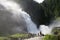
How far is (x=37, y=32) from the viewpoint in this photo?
509 centimetres

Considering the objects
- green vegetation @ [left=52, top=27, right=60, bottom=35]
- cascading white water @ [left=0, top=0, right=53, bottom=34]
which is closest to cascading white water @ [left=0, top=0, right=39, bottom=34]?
cascading white water @ [left=0, top=0, right=53, bottom=34]

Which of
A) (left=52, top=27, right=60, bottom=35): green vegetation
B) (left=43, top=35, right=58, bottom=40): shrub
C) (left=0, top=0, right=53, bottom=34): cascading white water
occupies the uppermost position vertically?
(left=0, top=0, right=53, bottom=34): cascading white water

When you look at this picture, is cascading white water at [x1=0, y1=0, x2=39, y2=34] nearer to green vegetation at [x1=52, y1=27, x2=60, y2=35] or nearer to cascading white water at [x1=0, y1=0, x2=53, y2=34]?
cascading white water at [x1=0, y1=0, x2=53, y2=34]

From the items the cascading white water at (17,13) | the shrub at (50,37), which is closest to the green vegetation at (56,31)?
the shrub at (50,37)

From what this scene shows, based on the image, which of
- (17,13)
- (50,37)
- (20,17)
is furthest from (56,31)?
(17,13)

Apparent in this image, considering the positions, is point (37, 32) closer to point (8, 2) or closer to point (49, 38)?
point (49, 38)

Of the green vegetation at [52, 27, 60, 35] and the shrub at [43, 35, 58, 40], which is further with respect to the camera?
the green vegetation at [52, 27, 60, 35]

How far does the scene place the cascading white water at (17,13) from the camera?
16.6ft

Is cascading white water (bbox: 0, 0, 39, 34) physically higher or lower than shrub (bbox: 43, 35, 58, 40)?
higher

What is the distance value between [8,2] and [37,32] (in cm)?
124

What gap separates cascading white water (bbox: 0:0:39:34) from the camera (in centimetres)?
506

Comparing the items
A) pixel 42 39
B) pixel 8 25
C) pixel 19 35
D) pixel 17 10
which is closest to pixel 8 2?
pixel 17 10

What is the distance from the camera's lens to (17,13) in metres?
5.15

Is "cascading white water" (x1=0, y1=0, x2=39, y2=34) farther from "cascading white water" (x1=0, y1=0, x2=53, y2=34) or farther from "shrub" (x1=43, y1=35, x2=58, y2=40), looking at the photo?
"shrub" (x1=43, y1=35, x2=58, y2=40)
